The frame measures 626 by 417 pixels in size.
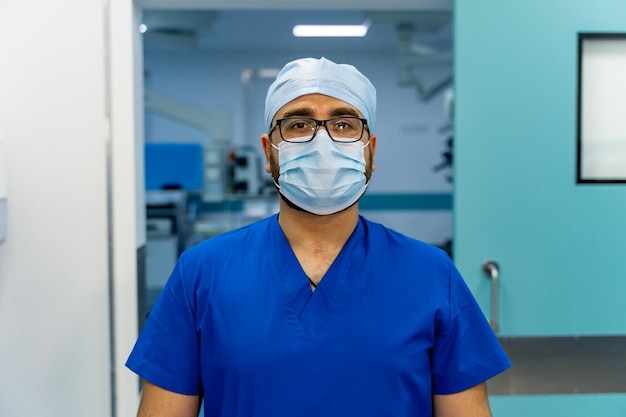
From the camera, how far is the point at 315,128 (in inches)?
41.5

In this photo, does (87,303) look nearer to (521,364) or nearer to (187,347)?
(187,347)

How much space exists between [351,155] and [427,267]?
0.24 m

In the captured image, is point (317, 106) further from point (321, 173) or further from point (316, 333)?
point (316, 333)

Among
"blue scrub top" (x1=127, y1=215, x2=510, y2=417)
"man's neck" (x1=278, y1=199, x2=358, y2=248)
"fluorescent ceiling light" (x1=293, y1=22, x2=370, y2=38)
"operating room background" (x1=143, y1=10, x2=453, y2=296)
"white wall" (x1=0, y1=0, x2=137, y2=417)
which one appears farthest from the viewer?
"operating room background" (x1=143, y1=10, x2=453, y2=296)

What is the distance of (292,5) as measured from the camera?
152 cm

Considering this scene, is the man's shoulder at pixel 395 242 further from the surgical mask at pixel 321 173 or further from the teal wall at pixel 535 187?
the teal wall at pixel 535 187

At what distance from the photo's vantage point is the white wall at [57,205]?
141 cm

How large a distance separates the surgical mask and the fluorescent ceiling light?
3.98 metres

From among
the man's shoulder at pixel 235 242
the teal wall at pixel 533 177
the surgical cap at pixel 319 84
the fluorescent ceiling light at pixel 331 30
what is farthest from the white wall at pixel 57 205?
the fluorescent ceiling light at pixel 331 30

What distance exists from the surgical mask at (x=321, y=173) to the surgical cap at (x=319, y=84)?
2.9 inches

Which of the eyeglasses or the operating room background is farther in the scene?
the operating room background

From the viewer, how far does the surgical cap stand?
3.45 ft

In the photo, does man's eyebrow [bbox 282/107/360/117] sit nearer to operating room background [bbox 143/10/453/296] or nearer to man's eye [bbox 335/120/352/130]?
man's eye [bbox 335/120/352/130]

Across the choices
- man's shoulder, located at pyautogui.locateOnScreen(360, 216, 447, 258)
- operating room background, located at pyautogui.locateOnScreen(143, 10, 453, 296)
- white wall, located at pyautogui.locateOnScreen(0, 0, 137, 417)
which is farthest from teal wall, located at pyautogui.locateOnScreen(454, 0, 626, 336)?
operating room background, located at pyautogui.locateOnScreen(143, 10, 453, 296)
